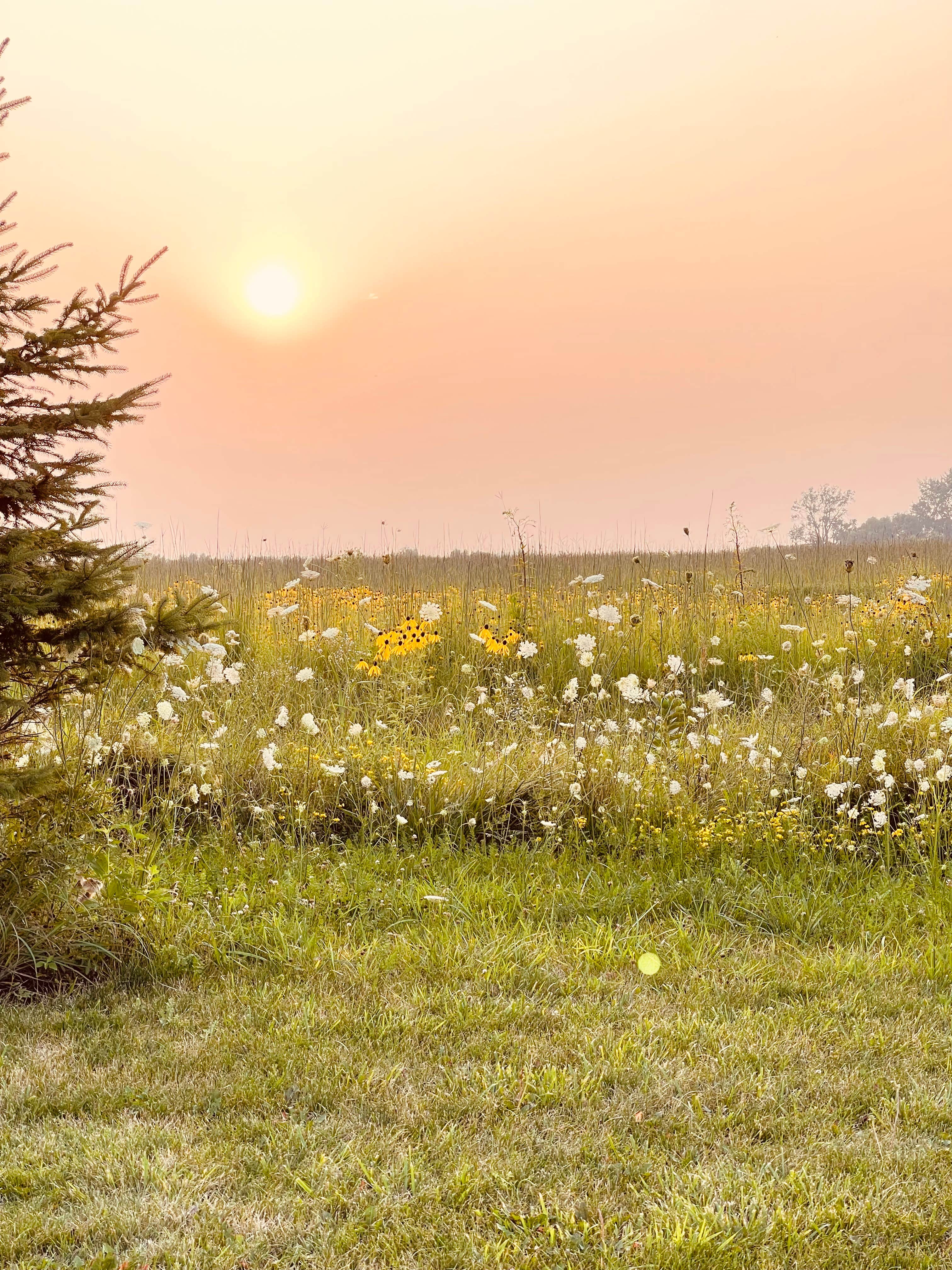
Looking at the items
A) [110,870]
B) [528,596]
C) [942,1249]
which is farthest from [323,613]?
[942,1249]

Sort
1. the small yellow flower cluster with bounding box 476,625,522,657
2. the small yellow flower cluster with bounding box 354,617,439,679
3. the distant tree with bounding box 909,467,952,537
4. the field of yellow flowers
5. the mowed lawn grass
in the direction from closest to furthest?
the mowed lawn grass < the field of yellow flowers < the small yellow flower cluster with bounding box 354,617,439,679 < the small yellow flower cluster with bounding box 476,625,522,657 < the distant tree with bounding box 909,467,952,537

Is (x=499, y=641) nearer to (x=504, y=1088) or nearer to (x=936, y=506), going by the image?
(x=504, y=1088)

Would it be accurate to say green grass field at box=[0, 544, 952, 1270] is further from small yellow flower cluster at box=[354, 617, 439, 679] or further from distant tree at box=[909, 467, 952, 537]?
distant tree at box=[909, 467, 952, 537]

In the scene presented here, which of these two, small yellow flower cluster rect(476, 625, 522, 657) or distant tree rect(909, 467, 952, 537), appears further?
distant tree rect(909, 467, 952, 537)

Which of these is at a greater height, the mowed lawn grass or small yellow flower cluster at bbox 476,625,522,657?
small yellow flower cluster at bbox 476,625,522,657

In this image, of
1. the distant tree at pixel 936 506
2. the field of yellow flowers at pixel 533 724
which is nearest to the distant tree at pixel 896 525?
the distant tree at pixel 936 506

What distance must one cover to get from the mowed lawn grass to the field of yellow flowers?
28.9 inches

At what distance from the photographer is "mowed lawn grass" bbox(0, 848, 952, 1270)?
2.50m

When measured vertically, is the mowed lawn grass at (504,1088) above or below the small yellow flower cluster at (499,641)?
below

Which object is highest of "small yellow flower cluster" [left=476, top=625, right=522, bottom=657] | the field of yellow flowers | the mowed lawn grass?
"small yellow flower cluster" [left=476, top=625, right=522, bottom=657]

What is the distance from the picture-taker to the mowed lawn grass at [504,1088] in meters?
2.50

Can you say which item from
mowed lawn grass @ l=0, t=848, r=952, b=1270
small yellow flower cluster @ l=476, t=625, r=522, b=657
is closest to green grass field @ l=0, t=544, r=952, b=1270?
mowed lawn grass @ l=0, t=848, r=952, b=1270

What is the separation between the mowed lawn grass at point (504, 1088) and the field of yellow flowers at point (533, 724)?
0.73 m

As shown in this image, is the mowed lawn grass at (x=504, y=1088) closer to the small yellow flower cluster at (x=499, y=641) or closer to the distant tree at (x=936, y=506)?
the small yellow flower cluster at (x=499, y=641)
